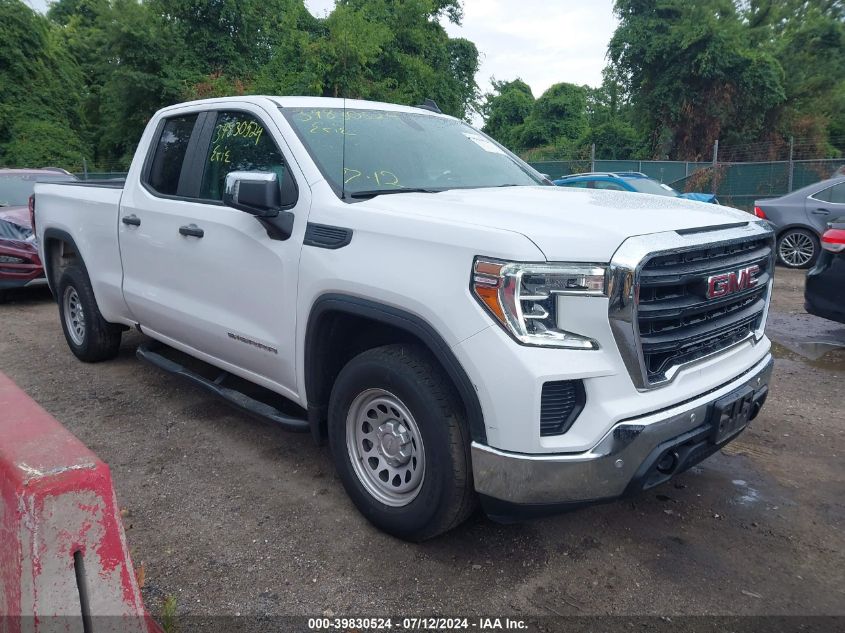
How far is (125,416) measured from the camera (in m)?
4.57

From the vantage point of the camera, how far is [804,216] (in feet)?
32.3

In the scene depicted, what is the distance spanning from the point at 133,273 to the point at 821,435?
4.57 m

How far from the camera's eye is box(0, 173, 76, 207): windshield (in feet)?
29.7

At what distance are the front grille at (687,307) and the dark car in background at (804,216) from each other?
7.89 m

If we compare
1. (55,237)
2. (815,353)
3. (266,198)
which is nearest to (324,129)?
(266,198)

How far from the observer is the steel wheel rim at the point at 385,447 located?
2.85 m

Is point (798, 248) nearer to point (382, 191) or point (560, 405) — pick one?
point (382, 191)

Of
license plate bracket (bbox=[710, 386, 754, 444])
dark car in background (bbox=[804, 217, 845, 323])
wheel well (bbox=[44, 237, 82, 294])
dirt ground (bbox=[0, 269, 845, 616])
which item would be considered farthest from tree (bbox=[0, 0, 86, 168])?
license plate bracket (bbox=[710, 386, 754, 444])

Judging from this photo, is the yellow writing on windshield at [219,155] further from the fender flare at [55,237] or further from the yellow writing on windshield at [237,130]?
the fender flare at [55,237]

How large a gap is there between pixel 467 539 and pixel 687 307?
141 centimetres

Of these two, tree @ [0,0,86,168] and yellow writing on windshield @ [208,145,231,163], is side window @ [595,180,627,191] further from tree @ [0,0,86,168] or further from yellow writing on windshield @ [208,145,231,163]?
tree @ [0,0,86,168]

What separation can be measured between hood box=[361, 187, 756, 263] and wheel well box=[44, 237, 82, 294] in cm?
384

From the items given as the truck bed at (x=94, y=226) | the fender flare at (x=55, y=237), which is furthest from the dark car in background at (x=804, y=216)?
the fender flare at (x=55, y=237)

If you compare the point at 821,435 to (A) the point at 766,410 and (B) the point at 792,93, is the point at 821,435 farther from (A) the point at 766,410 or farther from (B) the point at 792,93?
(B) the point at 792,93
